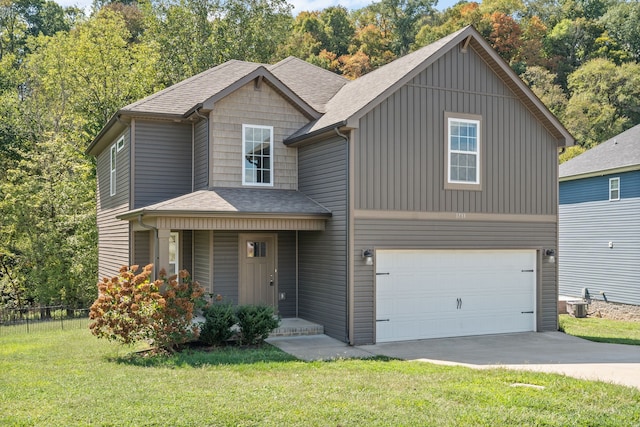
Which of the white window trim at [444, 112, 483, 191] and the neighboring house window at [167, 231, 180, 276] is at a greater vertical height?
the white window trim at [444, 112, 483, 191]

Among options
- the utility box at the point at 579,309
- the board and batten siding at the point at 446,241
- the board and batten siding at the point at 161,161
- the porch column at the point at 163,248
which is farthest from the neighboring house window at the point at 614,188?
the porch column at the point at 163,248

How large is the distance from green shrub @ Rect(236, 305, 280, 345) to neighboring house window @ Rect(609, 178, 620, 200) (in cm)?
1455

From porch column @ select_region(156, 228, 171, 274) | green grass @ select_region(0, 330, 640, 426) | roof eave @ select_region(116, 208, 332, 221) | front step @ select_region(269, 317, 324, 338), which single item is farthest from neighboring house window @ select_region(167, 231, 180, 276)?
green grass @ select_region(0, 330, 640, 426)

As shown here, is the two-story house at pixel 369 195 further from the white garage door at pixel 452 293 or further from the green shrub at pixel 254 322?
the green shrub at pixel 254 322

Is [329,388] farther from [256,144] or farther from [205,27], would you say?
[205,27]

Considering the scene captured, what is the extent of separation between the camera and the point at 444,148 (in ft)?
46.3

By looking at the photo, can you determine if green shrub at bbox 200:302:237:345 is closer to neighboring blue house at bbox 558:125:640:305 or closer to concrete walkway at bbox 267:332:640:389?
Answer: concrete walkway at bbox 267:332:640:389

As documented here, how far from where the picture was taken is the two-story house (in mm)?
13266

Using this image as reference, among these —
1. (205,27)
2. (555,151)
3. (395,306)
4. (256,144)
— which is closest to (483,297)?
(395,306)

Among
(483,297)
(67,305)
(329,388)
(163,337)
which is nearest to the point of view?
(329,388)

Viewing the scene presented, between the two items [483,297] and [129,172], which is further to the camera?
[129,172]

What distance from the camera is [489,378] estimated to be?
9.30m

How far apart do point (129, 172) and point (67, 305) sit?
37.7 ft

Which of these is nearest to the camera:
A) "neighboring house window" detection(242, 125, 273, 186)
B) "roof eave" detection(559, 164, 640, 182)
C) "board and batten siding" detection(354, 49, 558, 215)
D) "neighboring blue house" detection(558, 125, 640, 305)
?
"board and batten siding" detection(354, 49, 558, 215)
